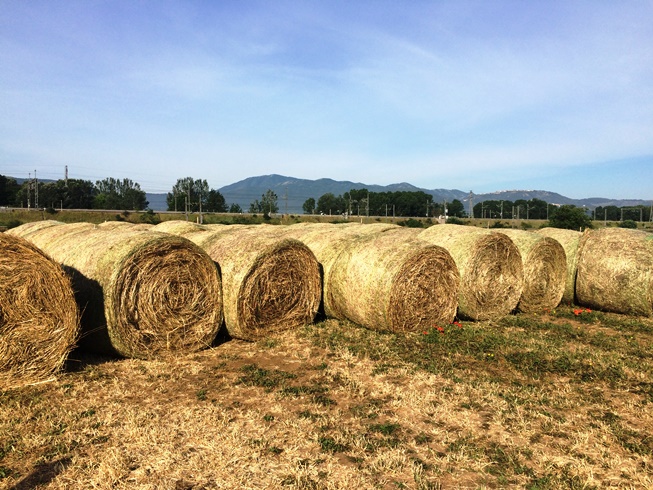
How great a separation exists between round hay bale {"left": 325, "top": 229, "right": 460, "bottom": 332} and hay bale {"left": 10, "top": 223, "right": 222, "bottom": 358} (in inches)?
118

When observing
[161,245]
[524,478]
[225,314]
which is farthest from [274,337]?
[524,478]

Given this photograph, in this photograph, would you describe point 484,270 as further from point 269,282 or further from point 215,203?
point 215,203

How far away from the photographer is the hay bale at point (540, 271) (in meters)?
12.7

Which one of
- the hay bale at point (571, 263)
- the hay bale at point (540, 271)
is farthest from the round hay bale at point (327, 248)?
the hay bale at point (571, 263)

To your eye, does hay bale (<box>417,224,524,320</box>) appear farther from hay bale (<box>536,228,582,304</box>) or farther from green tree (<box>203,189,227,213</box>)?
green tree (<box>203,189,227,213</box>)

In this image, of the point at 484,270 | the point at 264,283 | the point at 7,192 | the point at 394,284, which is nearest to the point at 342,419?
the point at 264,283

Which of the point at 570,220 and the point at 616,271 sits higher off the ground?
the point at 570,220

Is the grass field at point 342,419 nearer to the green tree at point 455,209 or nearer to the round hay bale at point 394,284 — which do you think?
the round hay bale at point 394,284

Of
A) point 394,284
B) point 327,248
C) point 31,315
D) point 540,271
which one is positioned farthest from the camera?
point 540,271

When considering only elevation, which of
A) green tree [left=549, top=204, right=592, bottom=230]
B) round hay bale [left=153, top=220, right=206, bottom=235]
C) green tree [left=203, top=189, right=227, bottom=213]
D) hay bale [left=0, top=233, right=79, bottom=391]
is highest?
green tree [left=203, top=189, right=227, bottom=213]

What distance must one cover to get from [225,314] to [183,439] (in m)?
4.16

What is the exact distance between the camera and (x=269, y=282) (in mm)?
9555

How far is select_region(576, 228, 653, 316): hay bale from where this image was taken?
40.0 feet

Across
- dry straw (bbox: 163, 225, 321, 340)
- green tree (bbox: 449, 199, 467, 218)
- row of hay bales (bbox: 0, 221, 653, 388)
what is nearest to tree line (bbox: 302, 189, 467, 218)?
green tree (bbox: 449, 199, 467, 218)
